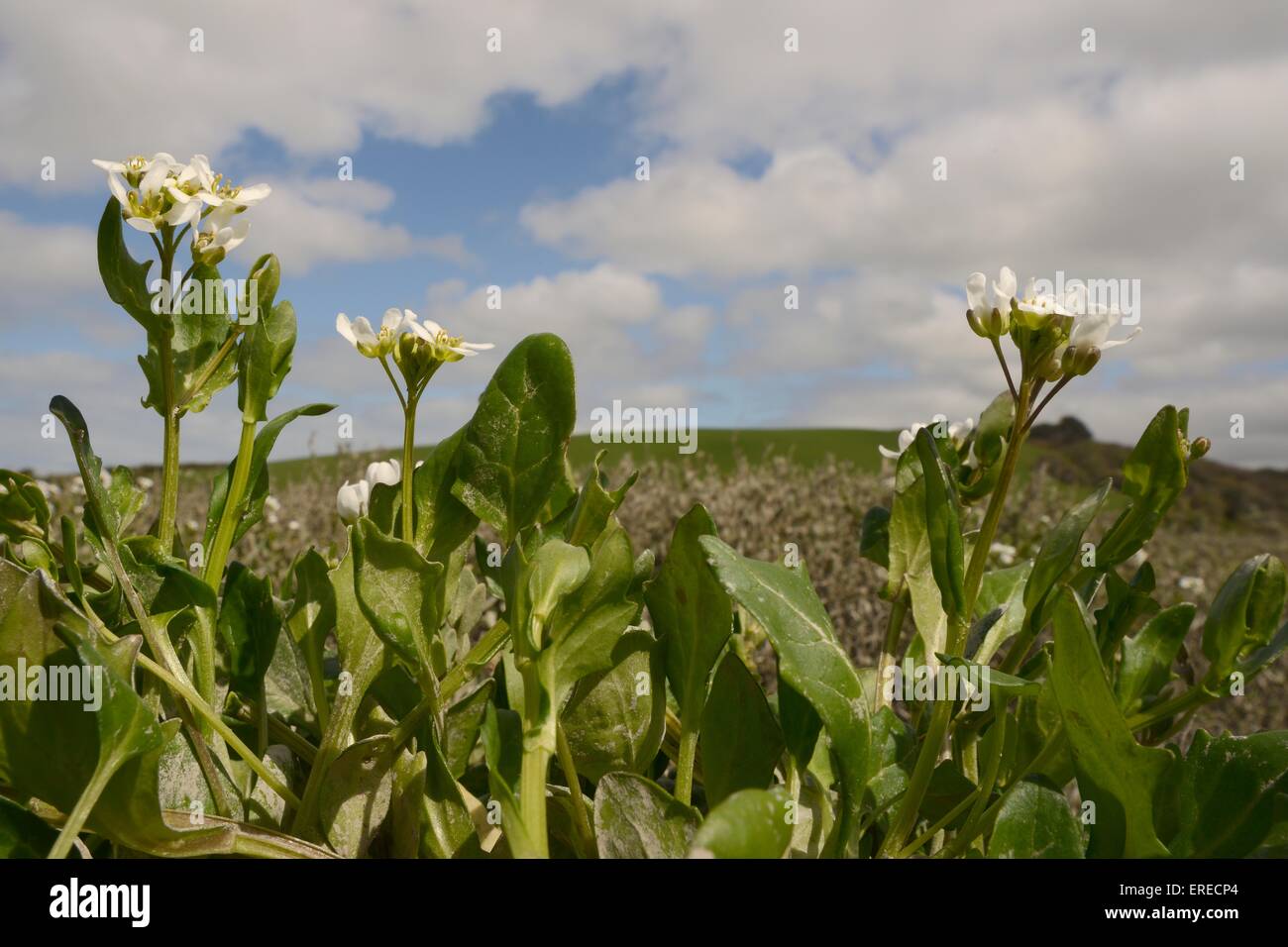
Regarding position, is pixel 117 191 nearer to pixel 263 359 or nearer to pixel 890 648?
pixel 263 359

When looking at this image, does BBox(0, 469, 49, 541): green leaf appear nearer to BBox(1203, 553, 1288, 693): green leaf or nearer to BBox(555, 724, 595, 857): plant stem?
BBox(555, 724, 595, 857): plant stem

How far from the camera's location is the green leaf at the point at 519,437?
3.37 feet

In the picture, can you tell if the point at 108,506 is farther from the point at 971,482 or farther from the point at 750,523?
the point at 750,523

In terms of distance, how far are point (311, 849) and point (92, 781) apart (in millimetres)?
196

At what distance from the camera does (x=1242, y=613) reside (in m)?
1.03

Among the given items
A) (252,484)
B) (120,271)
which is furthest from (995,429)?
(120,271)

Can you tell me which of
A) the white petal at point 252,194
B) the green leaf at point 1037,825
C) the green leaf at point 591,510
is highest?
the white petal at point 252,194

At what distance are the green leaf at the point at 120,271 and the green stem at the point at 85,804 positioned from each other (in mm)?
497

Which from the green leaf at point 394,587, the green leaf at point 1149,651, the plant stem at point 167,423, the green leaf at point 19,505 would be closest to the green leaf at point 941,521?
the green leaf at point 1149,651

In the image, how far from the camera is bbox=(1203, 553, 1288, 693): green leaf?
102 cm

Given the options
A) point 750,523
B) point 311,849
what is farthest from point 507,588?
point 750,523

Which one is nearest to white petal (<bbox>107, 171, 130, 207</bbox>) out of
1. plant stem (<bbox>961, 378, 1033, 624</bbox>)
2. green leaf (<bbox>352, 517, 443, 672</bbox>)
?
green leaf (<bbox>352, 517, 443, 672</bbox>)

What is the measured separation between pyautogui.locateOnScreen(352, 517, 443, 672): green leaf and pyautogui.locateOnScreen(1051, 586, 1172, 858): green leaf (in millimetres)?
555

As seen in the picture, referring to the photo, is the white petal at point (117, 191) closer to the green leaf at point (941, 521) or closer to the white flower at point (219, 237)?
the white flower at point (219, 237)
